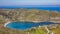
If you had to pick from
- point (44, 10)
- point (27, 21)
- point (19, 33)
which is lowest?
point (19, 33)

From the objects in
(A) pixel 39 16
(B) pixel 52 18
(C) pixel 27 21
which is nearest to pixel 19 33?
(C) pixel 27 21

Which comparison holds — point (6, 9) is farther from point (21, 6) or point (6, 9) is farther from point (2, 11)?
point (21, 6)

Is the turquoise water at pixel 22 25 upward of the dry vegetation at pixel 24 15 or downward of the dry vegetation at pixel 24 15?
A: downward

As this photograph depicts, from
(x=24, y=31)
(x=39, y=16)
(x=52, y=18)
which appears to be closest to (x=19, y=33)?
(x=24, y=31)

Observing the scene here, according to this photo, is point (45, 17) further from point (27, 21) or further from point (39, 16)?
point (27, 21)

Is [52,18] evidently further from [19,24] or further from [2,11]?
[2,11]

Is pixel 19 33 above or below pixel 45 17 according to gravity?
below

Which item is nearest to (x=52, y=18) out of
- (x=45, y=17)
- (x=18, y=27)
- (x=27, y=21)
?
(x=45, y=17)

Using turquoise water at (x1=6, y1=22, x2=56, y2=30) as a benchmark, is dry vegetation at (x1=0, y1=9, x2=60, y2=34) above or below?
above

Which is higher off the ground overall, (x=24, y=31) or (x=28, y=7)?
(x=28, y=7)
